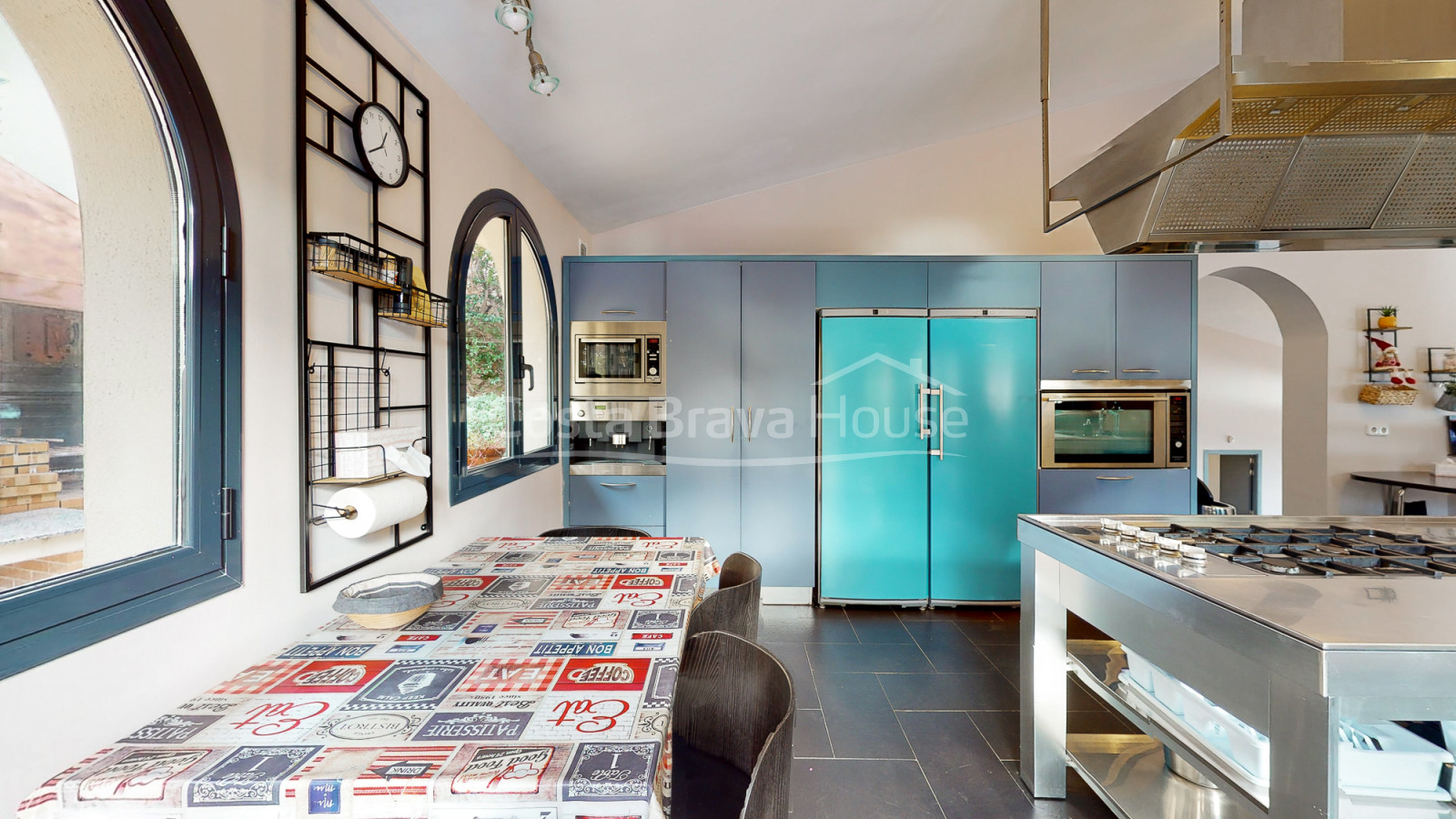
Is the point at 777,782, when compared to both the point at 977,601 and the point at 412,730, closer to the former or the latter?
the point at 412,730

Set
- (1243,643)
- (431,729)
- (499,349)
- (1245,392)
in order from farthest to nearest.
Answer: (1245,392), (499,349), (1243,643), (431,729)

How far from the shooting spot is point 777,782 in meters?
0.80

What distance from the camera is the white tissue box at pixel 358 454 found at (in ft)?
4.51

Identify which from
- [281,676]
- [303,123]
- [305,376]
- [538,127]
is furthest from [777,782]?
[538,127]

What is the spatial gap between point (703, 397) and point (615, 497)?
0.83m

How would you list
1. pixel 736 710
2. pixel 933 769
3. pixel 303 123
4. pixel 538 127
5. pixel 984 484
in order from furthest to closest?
pixel 984 484 < pixel 538 127 < pixel 933 769 < pixel 303 123 < pixel 736 710

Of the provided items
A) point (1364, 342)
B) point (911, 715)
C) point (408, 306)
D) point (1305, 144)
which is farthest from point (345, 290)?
point (1364, 342)

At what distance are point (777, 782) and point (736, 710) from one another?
29cm

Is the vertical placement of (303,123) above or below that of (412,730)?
above

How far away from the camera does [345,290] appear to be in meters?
1.45

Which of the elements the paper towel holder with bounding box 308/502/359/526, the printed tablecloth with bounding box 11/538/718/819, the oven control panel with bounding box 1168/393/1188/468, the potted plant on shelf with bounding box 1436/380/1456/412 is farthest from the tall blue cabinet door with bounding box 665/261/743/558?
the potted plant on shelf with bounding box 1436/380/1456/412

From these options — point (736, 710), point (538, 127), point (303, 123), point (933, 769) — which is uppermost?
point (538, 127)

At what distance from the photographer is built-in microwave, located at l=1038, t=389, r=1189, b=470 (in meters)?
3.27

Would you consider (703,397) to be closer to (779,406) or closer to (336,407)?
(779,406)
